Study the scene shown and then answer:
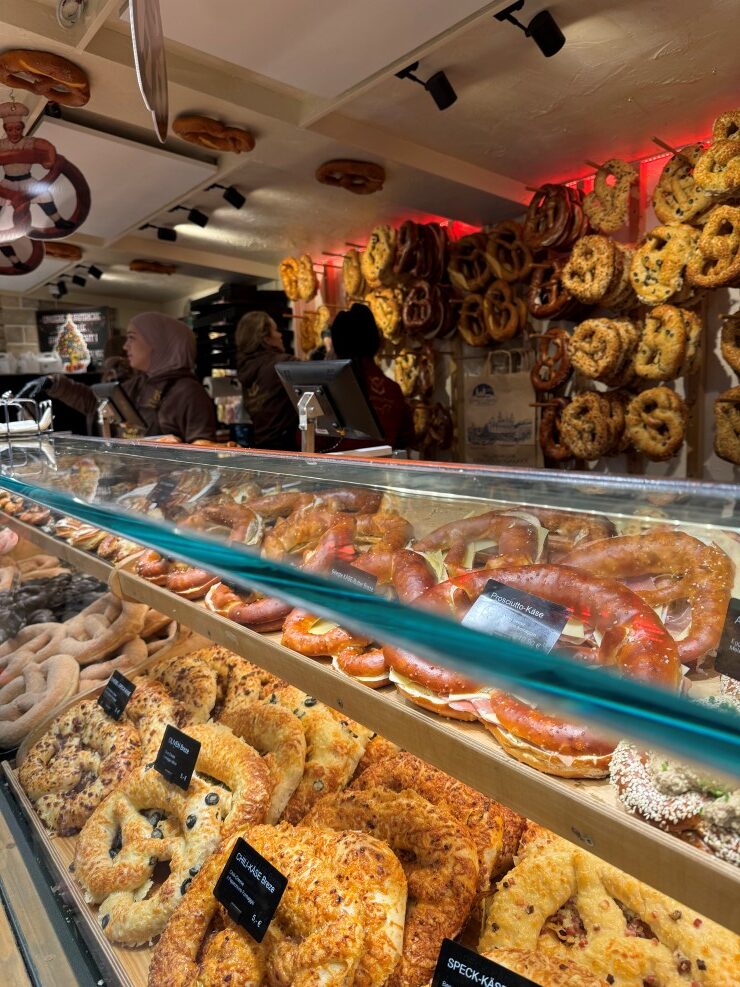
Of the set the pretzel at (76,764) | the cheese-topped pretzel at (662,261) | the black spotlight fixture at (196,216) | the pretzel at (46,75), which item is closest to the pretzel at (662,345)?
the cheese-topped pretzel at (662,261)

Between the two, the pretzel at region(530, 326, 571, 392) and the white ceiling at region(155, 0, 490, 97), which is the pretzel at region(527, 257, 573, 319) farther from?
the white ceiling at region(155, 0, 490, 97)

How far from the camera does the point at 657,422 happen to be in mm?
4359

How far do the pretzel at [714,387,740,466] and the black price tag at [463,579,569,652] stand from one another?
369cm

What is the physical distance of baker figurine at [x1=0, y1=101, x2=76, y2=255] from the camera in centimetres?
348

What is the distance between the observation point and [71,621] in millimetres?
2312

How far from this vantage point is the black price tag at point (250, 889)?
1.09 meters

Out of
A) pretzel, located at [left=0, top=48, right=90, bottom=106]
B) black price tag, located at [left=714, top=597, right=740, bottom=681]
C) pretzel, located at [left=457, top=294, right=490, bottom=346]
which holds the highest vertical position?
pretzel, located at [left=0, top=48, right=90, bottom=106]

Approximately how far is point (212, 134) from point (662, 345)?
122 inches

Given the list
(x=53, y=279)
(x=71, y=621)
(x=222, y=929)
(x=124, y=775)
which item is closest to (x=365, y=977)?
(x=222, y=929)

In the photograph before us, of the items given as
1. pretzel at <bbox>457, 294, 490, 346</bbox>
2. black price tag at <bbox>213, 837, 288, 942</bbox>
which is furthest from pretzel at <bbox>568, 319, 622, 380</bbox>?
black price tag at <bbox>213, 837, 288, 942</bbox>

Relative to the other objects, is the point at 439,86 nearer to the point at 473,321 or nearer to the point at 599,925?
the point at 473,321

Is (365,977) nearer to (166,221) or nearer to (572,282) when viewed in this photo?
(572,282)

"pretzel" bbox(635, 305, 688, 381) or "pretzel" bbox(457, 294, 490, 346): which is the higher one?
"pretzel" bbox(457, 294, 490, 346)

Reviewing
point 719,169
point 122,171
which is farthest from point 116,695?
point 122,171
